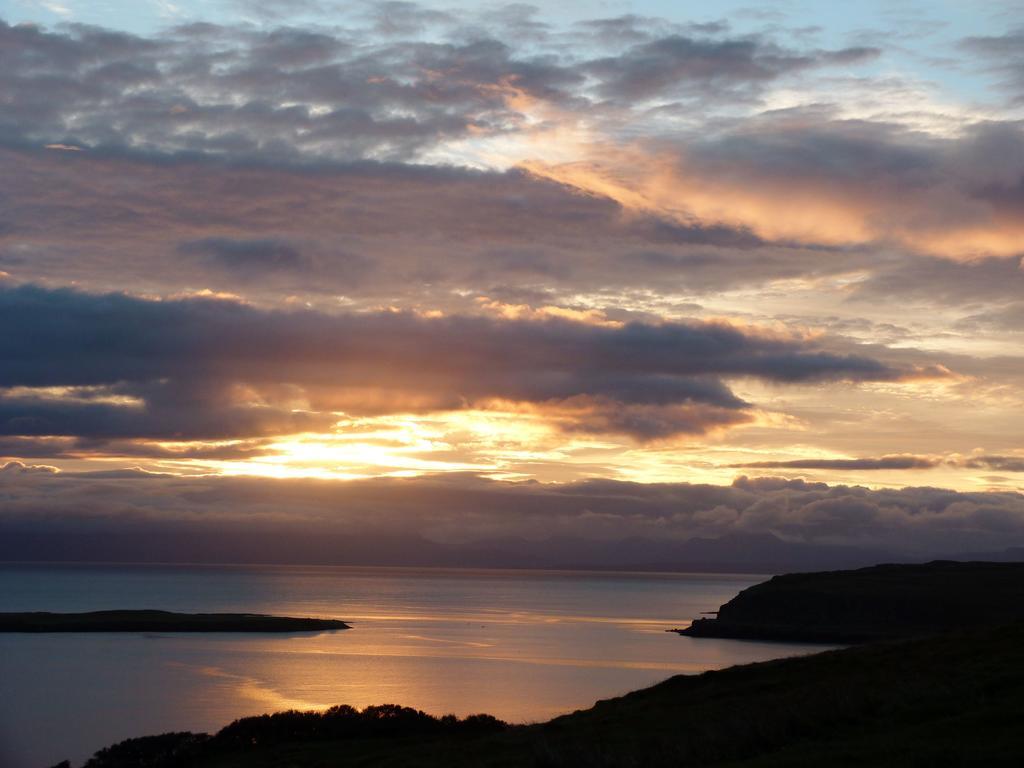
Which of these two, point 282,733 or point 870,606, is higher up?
point 282,733

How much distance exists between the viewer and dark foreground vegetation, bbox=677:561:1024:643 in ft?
524

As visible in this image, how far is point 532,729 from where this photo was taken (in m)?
44.3

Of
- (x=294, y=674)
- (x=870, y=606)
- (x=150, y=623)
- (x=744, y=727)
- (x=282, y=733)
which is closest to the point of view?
(x=744, y=727)

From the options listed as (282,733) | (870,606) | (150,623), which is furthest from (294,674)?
Result: (870,606)

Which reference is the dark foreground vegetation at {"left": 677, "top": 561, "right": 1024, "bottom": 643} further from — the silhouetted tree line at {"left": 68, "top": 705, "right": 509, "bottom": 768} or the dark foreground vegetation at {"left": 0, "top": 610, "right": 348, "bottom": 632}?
the silhouetted tree line at {"left": 68, "top": 705, "right": 509, "bottom": 768}

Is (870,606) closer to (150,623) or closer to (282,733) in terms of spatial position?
(150,623)

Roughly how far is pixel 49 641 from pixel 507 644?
65.9 meters

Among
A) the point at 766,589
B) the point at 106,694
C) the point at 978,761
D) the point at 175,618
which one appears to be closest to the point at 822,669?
the point at 978,761

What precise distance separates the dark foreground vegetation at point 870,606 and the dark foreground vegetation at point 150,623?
69.2m

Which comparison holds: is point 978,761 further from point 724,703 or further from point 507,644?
point 507,644

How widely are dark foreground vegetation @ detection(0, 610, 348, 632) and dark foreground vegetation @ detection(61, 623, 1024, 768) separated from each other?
442 feet

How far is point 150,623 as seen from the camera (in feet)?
585

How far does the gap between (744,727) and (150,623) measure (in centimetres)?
16752

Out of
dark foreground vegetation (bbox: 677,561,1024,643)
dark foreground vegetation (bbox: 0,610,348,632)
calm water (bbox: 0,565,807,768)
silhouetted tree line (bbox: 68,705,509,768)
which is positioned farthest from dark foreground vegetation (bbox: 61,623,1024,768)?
dark foreground vegetation (bbox: 0,610,348,632)
